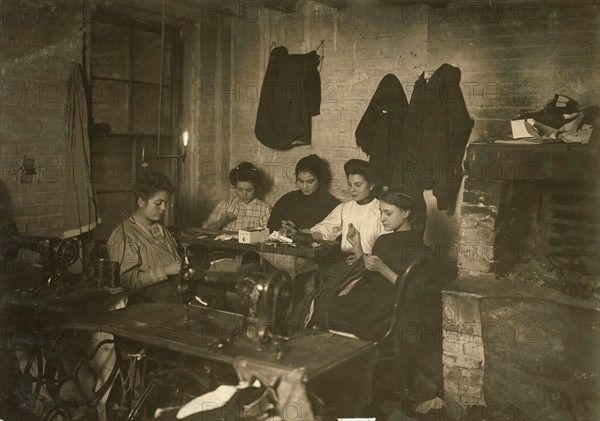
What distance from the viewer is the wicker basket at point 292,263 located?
5031 millimetres

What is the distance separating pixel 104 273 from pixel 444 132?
2984mm

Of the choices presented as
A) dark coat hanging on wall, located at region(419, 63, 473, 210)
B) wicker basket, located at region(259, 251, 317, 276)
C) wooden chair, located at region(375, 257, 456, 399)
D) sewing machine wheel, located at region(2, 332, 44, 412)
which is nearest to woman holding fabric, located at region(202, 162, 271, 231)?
wicker basket, located at region(259, 251, 317, 276)

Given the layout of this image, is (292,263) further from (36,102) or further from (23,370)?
(36,102)

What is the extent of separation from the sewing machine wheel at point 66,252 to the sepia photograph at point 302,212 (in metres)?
0.02

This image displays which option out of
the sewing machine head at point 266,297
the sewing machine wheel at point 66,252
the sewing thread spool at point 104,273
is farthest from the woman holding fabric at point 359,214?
the sewing machine head at point 266,297

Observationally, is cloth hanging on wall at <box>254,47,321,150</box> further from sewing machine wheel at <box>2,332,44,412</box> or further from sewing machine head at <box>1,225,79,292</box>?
sewing machine wheel at <box>2,332,44,412</box>

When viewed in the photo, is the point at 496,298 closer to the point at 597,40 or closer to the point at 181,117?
the point at 597,40

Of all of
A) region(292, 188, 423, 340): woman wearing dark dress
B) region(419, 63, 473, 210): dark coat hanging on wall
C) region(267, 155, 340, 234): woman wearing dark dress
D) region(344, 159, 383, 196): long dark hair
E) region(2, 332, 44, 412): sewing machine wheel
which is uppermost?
region(419, 63, 473, 210): dark coat hanging on wall

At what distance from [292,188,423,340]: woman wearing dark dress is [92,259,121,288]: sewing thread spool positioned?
1518mm

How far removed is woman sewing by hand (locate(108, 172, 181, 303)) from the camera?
4.42 metres

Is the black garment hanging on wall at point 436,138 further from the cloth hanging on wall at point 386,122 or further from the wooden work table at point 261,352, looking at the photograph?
the wooden work table at point 261,352

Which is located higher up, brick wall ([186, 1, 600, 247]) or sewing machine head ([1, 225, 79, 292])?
brick wall ([186, 1, 600, 247])

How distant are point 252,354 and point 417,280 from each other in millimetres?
1828

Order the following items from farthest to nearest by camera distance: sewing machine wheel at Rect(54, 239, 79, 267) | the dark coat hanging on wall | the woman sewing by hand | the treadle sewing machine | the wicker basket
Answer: the dark coat hanging on wall, the wicker basket, the woman sewing by hand, sewing machine wheel at Rect(54, 239, 79, 267), the treadle sewing machine
